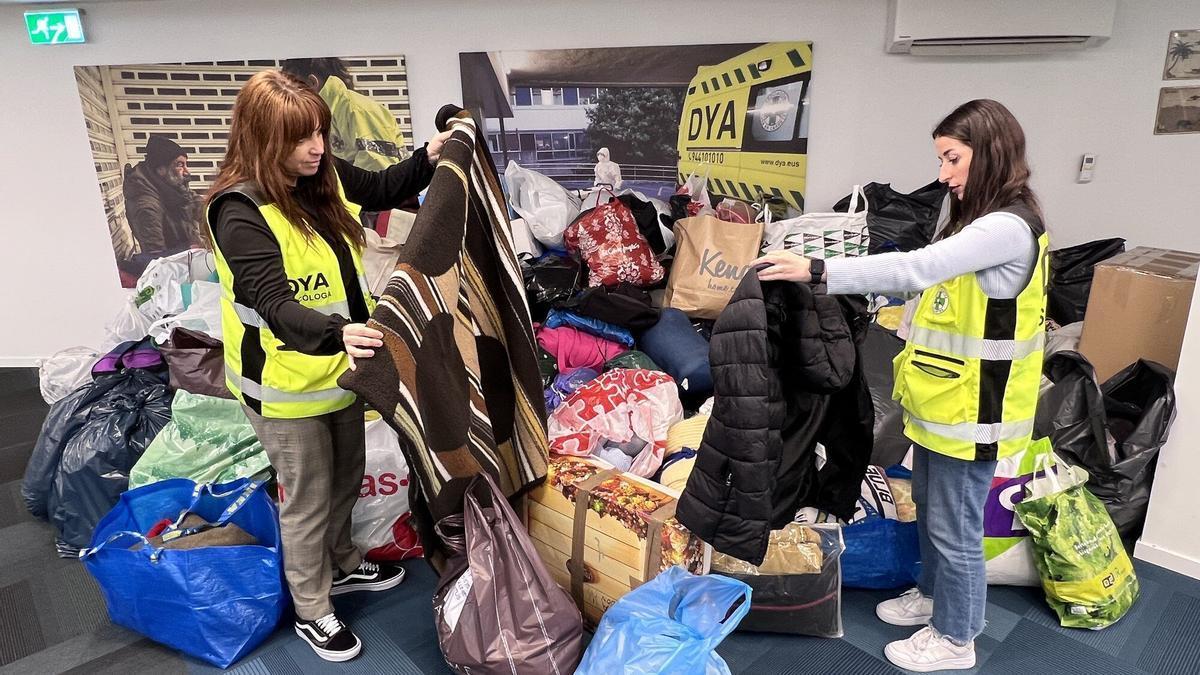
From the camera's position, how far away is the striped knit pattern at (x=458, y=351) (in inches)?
53.2

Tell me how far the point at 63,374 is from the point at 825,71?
12.3 feet

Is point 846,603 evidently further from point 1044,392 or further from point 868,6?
point 868,6

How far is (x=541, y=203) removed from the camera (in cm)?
328

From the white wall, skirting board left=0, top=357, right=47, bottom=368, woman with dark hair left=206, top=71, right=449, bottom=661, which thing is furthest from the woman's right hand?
skirting board left=0, top=357, right=47, bottom=368

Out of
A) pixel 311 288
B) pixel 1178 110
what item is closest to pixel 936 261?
pixel 311 288

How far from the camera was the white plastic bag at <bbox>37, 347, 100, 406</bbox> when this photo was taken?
3.04 meters

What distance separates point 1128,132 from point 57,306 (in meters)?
5.71

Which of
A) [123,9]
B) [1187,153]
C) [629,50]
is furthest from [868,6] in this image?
[123,9]

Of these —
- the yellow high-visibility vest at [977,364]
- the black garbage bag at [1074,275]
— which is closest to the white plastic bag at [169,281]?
the yellow high-visibility vest at [977,364]

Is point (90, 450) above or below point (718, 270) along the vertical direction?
below

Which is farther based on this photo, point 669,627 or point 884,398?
point 884,398

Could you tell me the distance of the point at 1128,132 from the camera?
3.22 m

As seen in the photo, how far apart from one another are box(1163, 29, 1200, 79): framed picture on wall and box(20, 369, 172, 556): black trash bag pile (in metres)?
4.39

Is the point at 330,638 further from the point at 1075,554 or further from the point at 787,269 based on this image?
the point at 1075,554
